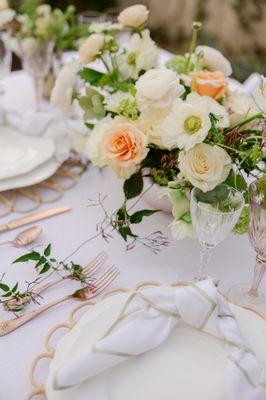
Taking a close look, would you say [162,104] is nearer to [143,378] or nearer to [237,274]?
[237,274]

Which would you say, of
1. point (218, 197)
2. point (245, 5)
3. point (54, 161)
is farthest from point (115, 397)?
point (245, 5)

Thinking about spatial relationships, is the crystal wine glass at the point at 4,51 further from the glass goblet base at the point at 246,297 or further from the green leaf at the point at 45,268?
the glass goblet base at the point at 246,297

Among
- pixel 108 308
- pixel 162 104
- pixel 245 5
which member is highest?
pixel 162 104

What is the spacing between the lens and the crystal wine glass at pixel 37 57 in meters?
1.36

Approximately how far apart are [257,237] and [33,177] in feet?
1.79

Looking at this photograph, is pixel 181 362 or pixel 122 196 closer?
pixel 181 362

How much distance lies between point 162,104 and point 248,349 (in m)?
0.44

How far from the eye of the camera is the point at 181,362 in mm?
610

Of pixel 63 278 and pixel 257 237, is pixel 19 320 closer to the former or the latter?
pixel 63 278

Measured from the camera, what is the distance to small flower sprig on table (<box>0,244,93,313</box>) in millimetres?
750

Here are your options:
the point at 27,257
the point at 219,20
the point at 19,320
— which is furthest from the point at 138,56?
the point at 219,20

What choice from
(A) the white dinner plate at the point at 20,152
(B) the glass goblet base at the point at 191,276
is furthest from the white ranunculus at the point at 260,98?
(A) the white dinner plate at the point at 20,152

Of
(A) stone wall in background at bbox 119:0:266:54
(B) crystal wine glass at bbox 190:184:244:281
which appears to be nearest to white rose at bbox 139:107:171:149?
(B) crystal wine glass at bbox 190:184:244:281

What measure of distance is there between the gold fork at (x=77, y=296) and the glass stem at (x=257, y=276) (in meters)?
0.26
